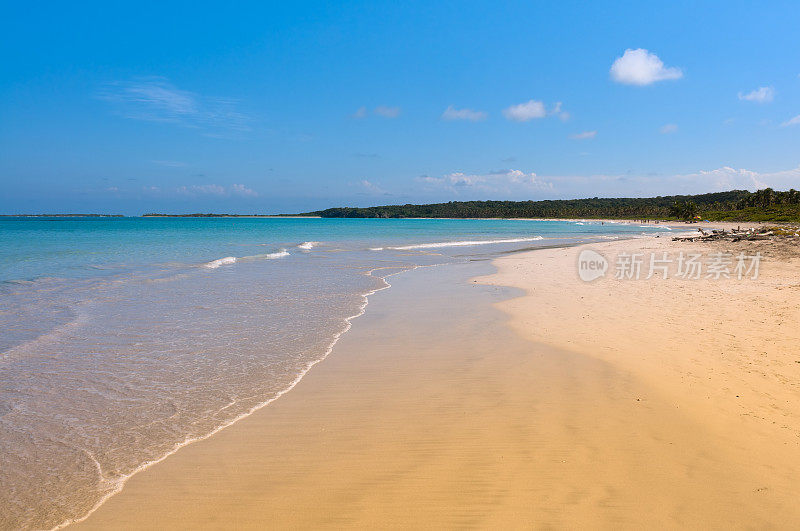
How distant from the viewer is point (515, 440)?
17.7 ft

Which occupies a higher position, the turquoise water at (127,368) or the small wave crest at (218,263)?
the small wave crest at (218,263)

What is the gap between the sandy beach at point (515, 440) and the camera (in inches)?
161

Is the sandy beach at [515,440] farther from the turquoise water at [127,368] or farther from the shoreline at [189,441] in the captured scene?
the turquoise water at [127,368]

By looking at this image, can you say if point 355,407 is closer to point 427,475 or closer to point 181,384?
point 427,475

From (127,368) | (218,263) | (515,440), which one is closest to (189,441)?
(127,368)

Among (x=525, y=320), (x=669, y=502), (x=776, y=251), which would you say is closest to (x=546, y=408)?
(x=669, y=502)

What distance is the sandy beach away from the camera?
13.4ft

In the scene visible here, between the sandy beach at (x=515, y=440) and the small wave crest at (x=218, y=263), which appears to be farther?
the small wave crest at (x=218, y=263)

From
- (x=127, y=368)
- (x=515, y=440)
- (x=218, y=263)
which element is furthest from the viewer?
(x=218, y=263)

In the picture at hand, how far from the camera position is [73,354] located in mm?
9062

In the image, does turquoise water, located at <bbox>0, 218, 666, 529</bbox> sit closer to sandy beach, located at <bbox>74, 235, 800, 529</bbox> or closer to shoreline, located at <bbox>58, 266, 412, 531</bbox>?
shoreline, located at <bbox>58, 266, 412, 531</bbox>

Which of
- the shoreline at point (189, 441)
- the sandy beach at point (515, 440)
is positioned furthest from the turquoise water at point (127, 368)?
the sandy beach at point (515, 440)

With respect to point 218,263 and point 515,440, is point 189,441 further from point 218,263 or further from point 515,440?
point 218,263

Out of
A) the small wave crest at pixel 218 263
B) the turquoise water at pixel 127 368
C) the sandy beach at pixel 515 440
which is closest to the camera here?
the sandy beach at pixel 515 440
